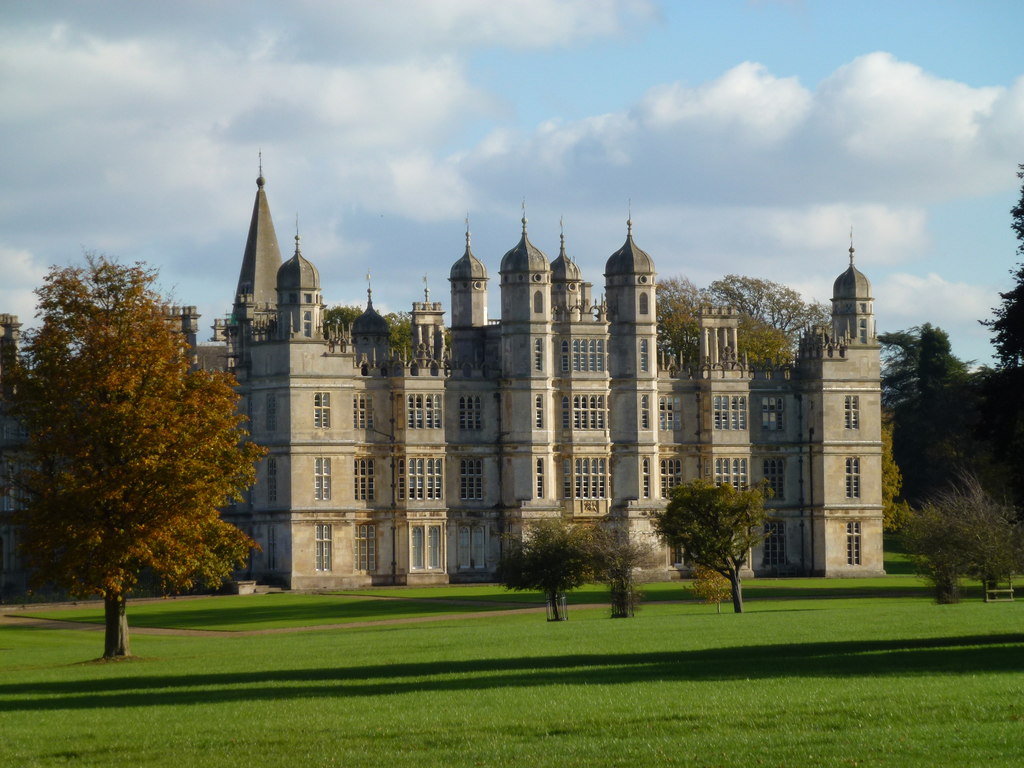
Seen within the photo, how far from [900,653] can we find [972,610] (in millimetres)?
16863

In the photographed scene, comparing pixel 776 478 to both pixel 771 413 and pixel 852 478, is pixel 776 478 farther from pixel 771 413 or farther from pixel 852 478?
pixel 852 478

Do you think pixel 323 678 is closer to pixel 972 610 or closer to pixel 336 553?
pixel 972 610

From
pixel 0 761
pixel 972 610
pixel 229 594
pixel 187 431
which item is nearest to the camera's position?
pixel 0 761

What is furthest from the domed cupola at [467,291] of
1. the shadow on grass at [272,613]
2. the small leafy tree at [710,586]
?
the small leafy tree at [710,586]

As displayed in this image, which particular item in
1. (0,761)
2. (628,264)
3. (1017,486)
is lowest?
(0,761)

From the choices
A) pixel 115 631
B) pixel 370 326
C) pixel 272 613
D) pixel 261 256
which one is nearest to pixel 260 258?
pixel 261 256

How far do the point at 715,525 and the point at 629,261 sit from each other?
73.8 ft

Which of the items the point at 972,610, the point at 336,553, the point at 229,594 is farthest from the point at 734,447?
the point at 972,610

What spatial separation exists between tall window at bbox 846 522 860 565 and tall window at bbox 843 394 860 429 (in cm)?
444

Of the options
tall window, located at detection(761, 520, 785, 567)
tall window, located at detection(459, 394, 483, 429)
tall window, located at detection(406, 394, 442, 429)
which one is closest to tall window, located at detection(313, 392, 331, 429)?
tall window, located at detection(406, 394, 442, 429)

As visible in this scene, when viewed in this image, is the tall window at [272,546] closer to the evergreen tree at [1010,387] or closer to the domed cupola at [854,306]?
the domed cupola at [854,306]

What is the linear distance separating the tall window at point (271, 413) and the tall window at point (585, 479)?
1275cm

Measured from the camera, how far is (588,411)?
83.1 meters

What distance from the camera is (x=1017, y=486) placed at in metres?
38.4
